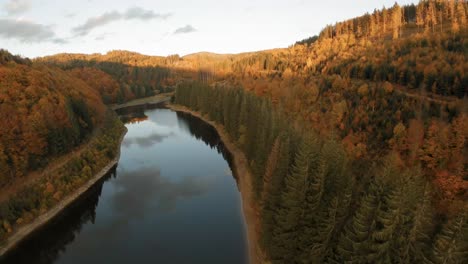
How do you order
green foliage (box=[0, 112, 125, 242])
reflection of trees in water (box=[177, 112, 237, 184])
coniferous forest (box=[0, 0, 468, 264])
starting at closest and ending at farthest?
1. coniferous forest (box=[0, 0, 468, 264])
2. green foliage (box=[0, 112, 125, 242])
3. reflection of trees in water (box=[177, 112, 237, 184])

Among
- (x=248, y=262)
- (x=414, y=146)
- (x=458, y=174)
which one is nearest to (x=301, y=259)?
(x=248, y=262)

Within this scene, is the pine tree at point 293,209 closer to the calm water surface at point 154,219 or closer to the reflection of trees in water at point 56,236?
the calm water surface at point 154,219

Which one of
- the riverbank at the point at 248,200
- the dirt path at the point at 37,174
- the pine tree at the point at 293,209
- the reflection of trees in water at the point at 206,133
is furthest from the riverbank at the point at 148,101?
the pine tree at the point at 293,209

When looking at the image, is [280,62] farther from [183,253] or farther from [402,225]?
[402,225]

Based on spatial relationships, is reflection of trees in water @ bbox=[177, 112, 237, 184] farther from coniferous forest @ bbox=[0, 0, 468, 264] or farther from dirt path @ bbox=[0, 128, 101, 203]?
dirt path @ bbox=[0, 128, 101, 203]

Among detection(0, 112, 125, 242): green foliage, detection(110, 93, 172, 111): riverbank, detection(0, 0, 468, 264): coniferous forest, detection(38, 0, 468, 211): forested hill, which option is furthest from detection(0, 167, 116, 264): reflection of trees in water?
detection(110, 93, 172, 111): riverbank
